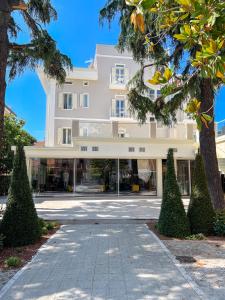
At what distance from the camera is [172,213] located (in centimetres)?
863

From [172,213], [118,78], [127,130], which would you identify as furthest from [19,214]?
[118,78]

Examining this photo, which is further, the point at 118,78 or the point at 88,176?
the point at 118,78

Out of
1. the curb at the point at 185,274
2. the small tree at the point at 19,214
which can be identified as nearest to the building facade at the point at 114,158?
the small tree at the point at 19,214

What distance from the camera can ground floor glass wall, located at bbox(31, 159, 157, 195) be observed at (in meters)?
20.1

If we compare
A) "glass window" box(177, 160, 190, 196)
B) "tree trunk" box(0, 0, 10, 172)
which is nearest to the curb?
"tree trunk" box(0, 0, 10, 172)

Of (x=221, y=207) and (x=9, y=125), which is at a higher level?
(x=9, y=125)

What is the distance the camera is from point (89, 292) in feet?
15.4

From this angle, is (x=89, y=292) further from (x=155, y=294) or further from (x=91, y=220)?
(x=91, y=220)

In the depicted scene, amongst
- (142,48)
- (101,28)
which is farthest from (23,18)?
(142,48)

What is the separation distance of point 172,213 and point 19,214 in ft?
13.8

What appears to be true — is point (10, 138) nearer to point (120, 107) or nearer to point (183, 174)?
point (120, 107)

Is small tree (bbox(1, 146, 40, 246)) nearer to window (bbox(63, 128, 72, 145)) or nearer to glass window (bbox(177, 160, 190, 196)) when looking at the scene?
glass window (bbox(177, 160, 190, 196))

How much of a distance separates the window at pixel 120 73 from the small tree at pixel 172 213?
2199cm

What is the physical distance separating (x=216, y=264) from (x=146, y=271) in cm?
160
